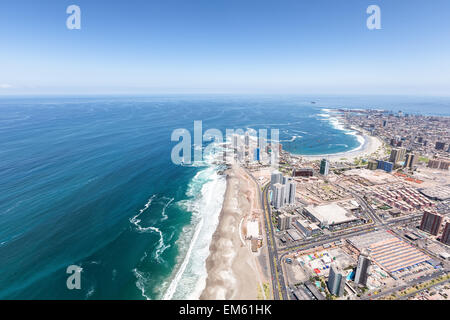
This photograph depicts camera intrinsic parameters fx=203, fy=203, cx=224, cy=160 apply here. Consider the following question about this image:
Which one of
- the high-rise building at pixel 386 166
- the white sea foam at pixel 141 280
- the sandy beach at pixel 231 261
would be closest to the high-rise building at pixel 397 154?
the high-rise building at pixel 386 166

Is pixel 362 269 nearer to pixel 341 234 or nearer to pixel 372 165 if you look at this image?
pixel 341 234

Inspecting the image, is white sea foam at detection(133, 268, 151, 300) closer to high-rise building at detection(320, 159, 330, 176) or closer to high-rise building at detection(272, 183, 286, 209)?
high-rise building at detection(272, 183, 286, 209)

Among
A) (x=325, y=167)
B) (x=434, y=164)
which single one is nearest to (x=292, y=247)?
(x=325, y=167)

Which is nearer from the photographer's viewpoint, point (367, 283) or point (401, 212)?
point (367, 283)

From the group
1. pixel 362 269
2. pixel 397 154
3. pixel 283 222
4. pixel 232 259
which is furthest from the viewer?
pixel 397 154

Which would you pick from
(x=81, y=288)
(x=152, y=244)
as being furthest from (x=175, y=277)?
Result: (x=81, y=288)
